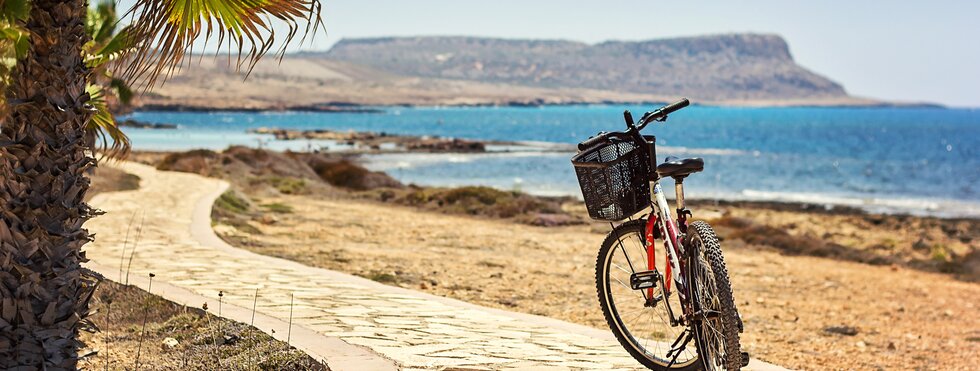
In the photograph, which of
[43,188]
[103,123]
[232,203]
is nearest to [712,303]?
[43,188]

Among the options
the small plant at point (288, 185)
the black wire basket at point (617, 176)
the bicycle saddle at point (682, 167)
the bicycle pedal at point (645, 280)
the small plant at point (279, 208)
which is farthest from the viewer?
the small plant at point (288, 185)

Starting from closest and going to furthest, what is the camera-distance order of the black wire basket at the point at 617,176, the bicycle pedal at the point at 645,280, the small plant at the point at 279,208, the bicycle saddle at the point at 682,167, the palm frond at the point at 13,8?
the palm frond at the point at 13,8
the bicycle saddle at the point at 682,167
the black wire basket at the point at 617,176
the bicycle pedal at the point at 645,280
the small plant at the point at 279,208

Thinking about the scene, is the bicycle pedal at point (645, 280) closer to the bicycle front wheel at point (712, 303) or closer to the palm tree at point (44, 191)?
the bicycle front wheel at point (712, 303)

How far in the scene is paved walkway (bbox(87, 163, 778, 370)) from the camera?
5.67 meters

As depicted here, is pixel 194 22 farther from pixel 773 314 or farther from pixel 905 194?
pixel 905 194

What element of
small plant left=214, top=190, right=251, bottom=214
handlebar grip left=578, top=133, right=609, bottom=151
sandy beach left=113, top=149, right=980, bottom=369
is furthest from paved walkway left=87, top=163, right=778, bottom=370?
small plant left=214, top=190, right=251, bottom=214

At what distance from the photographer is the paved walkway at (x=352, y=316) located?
5.67 metres

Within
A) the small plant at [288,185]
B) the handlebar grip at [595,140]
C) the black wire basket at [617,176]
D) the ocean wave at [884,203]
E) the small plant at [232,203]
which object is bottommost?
the ocean wave at [884,203]

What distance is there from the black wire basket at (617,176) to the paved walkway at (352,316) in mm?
946

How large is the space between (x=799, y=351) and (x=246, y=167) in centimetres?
2078

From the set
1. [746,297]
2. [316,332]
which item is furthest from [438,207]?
[316,332]

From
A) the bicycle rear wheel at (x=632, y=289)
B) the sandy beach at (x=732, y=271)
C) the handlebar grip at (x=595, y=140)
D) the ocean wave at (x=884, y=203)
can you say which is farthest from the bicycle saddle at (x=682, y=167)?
the ocean wave at (x=884, y=203)

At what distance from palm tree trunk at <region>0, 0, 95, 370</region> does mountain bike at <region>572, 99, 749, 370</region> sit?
2.38 meters

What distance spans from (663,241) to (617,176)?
40cm
